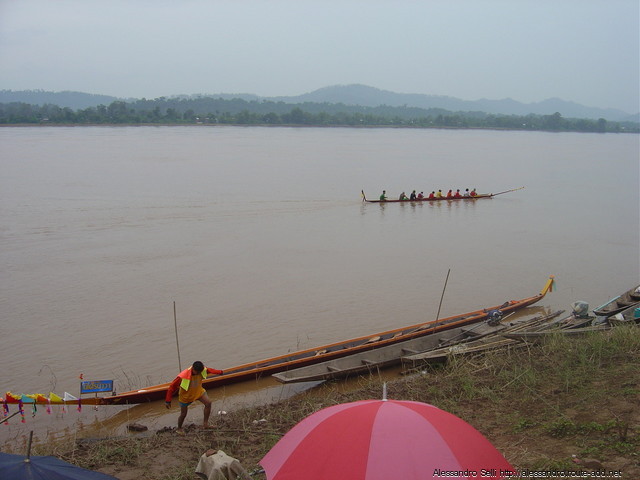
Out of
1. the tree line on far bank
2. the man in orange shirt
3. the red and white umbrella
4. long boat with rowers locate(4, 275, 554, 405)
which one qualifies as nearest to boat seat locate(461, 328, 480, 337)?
long boat with rowers locate(4, 275, 554, 405)

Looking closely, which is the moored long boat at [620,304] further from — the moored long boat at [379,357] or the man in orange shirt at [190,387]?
the man in orange shirt at [190,387]

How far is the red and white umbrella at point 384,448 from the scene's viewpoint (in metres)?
3.47

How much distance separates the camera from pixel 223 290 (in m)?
14.5

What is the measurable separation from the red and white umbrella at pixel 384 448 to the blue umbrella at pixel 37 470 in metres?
1.49

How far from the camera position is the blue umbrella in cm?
415

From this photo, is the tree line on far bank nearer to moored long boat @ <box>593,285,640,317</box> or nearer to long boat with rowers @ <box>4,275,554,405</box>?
long boat with rowers @ <box>4,275,554,405</box>

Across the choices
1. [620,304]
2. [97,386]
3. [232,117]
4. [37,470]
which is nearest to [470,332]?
[620,304]

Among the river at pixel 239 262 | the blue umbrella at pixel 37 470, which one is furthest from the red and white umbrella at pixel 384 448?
the river at pixel 239 262

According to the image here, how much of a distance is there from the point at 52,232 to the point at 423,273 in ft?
38.4

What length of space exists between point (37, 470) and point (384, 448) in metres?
2.44

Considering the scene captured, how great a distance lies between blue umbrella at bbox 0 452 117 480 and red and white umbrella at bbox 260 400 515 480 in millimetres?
1485

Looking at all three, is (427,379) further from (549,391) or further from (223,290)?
(223,290)

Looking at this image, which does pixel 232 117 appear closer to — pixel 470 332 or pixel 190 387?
pixel 470 332

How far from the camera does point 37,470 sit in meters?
4.21
